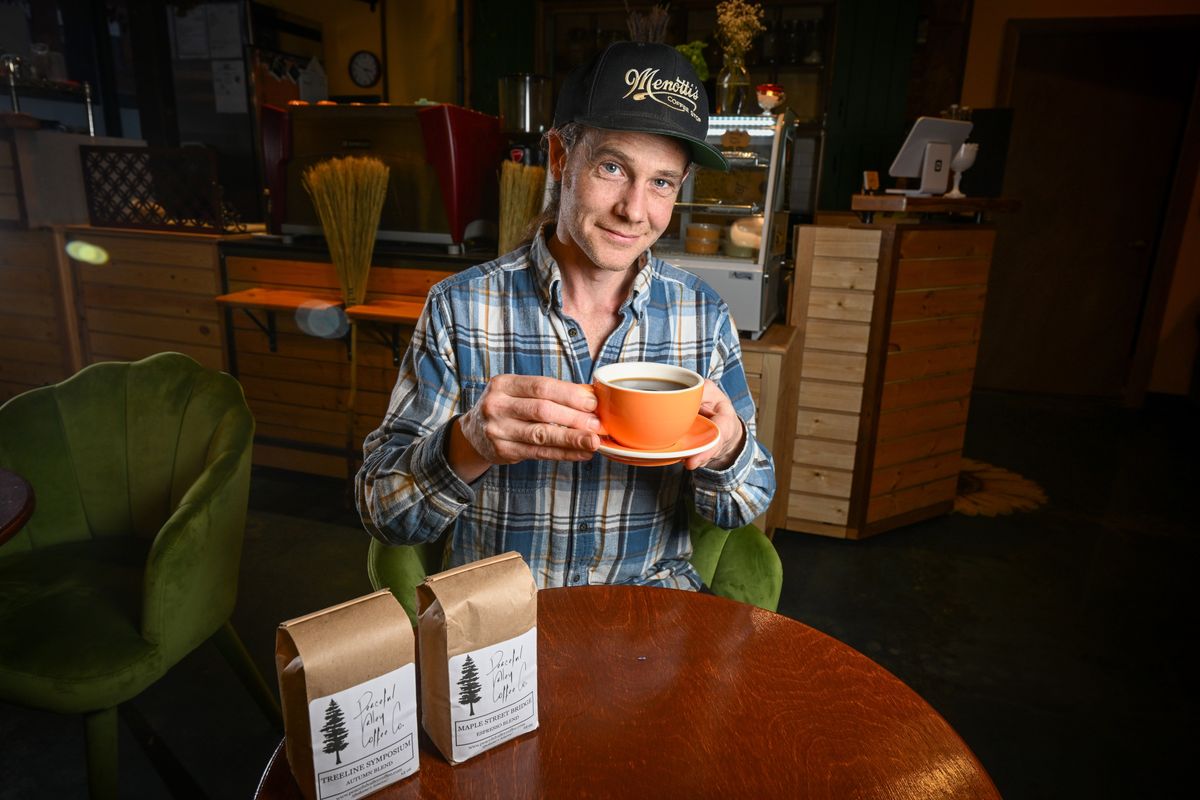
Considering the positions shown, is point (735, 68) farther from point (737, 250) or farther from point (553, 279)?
point (553, 279)

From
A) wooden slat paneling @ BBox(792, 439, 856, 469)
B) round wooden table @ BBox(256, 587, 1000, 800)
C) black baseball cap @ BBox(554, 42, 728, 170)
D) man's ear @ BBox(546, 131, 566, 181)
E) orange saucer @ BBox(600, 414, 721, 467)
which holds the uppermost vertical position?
black baseball cap @ BBox(554, 42, 728, 170)

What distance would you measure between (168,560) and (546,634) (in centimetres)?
94

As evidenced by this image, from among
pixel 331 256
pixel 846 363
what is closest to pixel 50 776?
pixel 331 256

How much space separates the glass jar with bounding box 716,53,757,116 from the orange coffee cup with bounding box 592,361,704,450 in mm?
2250

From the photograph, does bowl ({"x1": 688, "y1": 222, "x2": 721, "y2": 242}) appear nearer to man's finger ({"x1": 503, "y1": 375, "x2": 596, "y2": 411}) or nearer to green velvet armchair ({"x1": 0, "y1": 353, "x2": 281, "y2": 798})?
green velvet armchair ({"x1": 0, "y1": 353, "x2": 281, "y2": 798})

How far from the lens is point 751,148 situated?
2756mm

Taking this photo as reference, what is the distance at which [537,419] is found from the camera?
92 centimetres

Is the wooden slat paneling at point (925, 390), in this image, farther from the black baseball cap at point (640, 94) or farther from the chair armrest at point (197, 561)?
the chair armrest at point (197, 561)

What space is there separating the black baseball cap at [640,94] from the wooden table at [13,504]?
1.16 m

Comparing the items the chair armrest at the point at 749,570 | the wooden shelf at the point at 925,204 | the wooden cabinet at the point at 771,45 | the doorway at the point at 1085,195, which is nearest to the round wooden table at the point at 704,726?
the chair armrest at the point at 749,570

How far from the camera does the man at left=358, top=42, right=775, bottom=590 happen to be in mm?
1179

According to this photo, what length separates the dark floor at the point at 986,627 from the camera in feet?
6.48

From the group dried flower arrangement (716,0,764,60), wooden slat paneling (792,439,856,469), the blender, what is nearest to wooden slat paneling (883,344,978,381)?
wooden slat paneling (792,439,856,469)

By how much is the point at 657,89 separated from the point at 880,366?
84.7 inches
